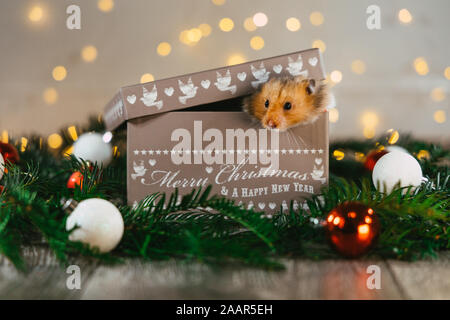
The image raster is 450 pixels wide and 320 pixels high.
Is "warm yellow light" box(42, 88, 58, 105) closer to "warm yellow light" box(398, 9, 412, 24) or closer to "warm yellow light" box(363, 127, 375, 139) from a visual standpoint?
"warm yellow light" box(363, 127, 375, 139)

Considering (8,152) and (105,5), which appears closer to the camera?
(8,152)

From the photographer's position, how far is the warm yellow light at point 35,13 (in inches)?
57.9

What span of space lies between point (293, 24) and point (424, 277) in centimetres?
119

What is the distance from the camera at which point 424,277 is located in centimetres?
54

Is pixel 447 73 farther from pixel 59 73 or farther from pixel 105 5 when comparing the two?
pixel 59 73

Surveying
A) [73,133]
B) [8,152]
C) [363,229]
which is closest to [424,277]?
[363,229]

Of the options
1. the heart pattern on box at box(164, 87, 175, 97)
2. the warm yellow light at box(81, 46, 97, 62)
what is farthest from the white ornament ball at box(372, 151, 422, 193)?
the warm yellow light at box(81, 46, 97, 62)

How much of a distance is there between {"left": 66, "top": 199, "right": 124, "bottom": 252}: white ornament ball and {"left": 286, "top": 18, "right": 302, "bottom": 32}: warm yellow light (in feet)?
3.88

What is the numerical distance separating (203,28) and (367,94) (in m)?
0.70

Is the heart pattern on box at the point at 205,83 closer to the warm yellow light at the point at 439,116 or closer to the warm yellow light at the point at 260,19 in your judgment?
the warm yellow light at the point at 260,19

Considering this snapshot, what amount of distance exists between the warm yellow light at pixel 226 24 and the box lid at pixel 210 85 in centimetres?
81

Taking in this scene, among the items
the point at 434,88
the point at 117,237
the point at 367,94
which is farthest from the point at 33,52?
the point at 434,88

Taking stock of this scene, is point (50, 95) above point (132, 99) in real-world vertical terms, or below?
above
